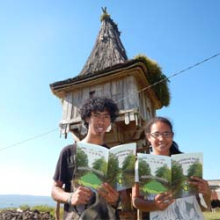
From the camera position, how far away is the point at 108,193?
1479 millimetres

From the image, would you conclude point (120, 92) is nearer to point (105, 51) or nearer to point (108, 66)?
point (108, 66)

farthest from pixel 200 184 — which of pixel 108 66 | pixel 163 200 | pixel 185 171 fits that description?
pixel 108 66

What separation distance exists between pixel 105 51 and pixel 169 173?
9565 mm

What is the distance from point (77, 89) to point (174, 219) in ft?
25.3

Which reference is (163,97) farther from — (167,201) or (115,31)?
(167,201)

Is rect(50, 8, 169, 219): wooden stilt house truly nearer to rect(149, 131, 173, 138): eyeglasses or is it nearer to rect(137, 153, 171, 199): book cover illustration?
rect(149, 131, 173, 138): eyeglasses

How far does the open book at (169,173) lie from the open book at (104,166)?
9 centimetres

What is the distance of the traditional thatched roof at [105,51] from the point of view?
9.72m

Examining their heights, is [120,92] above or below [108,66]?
below

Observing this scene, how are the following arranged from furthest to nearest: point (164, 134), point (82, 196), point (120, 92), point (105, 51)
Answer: point (105, 51) → point (120, 92) → point (164, 134) → point (82, 196)

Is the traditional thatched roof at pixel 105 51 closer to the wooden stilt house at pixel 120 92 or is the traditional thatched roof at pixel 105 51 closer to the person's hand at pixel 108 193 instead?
the wooden stilt house at pixel 120 92

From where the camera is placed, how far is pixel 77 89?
8969 millimetres

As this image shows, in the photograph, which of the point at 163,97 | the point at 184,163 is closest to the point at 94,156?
the point at 184,163

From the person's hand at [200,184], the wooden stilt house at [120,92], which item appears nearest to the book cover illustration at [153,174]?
the person's hand at [200,184]
